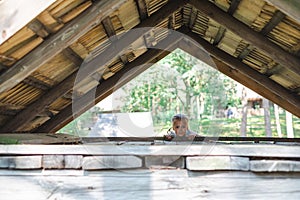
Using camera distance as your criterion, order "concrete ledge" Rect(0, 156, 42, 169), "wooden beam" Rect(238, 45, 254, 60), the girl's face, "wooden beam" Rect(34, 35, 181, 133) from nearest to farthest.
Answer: "concrete ledge" Rect(0, 156, 42, 169)
the girl's face
"wooden beam" Rect(238, 45, 254, 60)
"wooden beam" Rect(34, 35, 181, 133)

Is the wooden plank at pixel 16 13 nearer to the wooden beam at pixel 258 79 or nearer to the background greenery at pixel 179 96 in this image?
the background greenery at pixel 179 96

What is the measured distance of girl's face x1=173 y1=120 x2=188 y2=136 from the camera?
266cm

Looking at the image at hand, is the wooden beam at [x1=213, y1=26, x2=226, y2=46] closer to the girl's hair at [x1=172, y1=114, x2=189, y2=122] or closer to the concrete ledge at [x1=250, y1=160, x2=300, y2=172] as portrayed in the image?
the girl's hair at [x1=172, y1=114, x2=189, y2=122]

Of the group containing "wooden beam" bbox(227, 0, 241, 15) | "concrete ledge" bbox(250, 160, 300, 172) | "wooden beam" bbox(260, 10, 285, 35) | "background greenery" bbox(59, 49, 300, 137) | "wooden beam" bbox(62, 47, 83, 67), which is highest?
"wooden beam" bbox(227, 0, 241, 15)

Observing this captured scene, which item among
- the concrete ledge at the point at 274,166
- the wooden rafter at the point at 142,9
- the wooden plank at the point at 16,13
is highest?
the wooden rafter at the point at 142,9

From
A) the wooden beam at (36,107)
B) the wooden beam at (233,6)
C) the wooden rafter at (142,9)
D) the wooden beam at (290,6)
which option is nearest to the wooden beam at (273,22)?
the wooden beam at (233,6)

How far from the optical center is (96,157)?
4.97ft

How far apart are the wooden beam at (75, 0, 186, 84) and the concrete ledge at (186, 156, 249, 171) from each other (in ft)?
5.08

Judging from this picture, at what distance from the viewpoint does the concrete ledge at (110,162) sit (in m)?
1.50

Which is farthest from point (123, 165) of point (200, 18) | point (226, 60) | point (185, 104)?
point (226, 60)

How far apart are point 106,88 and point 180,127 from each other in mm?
1181

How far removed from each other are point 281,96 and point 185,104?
52.0 inches

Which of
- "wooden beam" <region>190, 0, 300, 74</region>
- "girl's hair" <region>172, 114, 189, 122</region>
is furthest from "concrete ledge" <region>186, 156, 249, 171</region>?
"wooden beam" <region>190, 0, 300, 74</region>

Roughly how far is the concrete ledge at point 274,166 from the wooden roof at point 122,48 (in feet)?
2.14
